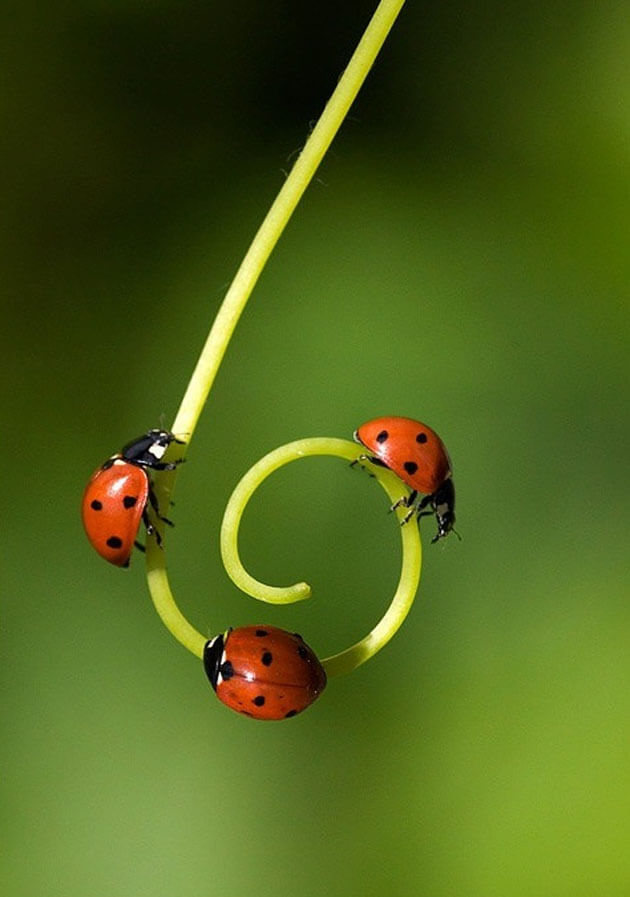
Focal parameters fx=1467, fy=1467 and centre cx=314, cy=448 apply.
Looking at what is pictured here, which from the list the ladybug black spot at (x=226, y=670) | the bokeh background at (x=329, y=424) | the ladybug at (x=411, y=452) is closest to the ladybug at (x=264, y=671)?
the ladybug black spot at (x=226, y=670)

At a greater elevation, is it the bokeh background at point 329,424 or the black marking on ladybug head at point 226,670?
the bokeh background at point 329,424

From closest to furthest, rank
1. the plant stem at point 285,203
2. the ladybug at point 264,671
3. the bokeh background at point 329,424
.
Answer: the plant stem at point 285,203
the ladybug at point 264,671
the bokeh background at point 329,424

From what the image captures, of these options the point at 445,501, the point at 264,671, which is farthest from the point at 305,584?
the point at 445,501

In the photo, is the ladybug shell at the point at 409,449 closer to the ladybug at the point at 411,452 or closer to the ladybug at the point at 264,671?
the ladybug at the point at 411,452

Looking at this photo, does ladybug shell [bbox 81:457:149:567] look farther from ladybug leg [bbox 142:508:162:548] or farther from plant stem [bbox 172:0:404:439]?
plant stem [bbox 172:0:404:439]

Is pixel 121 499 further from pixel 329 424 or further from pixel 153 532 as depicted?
pixel 329 424

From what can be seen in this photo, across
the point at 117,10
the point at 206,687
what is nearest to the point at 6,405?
the point at 206,687

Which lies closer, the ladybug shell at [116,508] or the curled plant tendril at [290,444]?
the curled plant tendril at [290,444]
